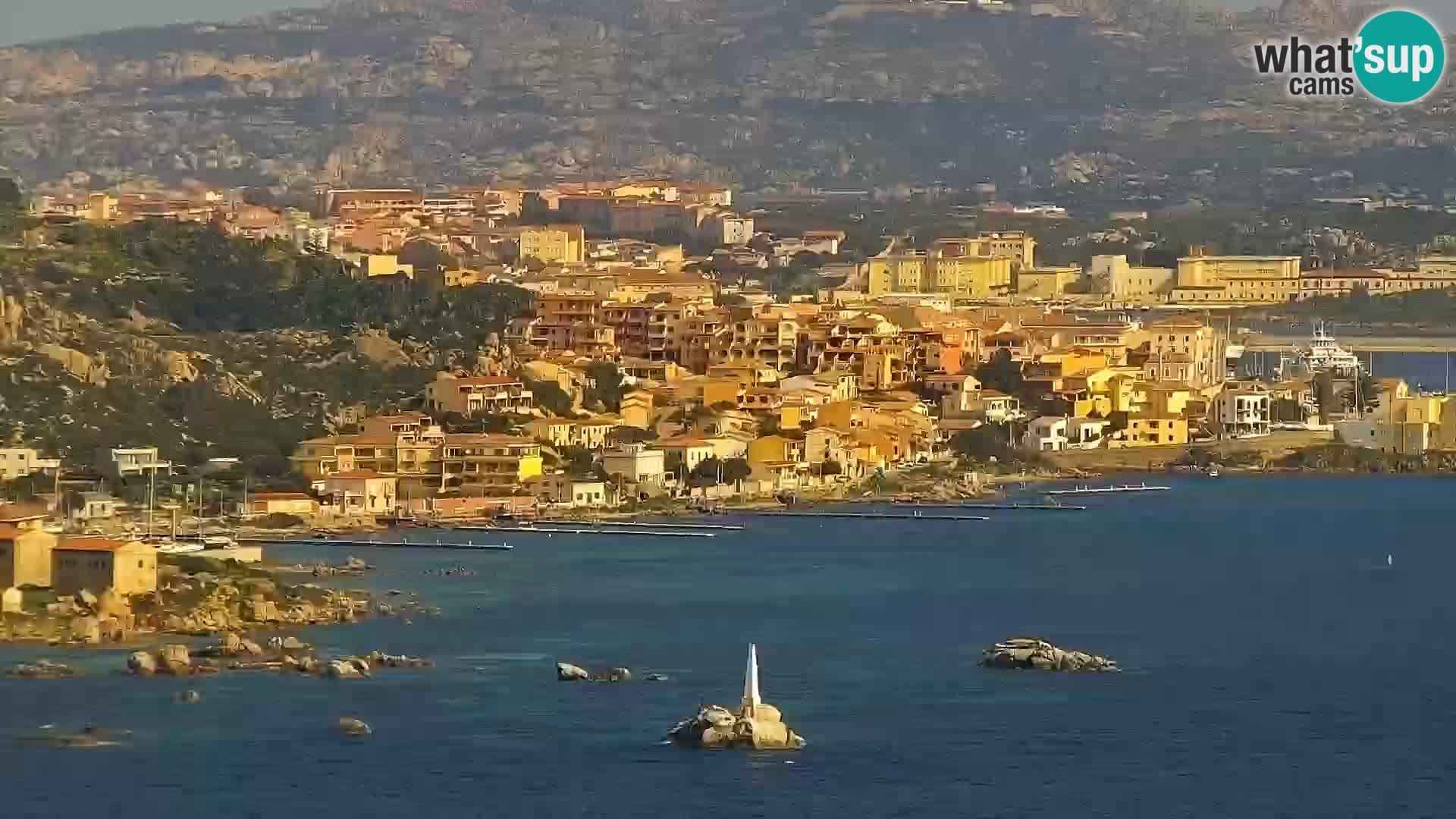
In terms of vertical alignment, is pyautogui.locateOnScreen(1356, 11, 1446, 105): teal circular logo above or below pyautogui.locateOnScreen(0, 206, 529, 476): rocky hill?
above

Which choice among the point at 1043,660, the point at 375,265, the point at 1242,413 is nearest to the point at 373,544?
the point at 1043,660

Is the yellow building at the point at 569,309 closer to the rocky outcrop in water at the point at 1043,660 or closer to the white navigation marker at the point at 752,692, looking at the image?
the rocky outcrop in water at the point at 1043,660

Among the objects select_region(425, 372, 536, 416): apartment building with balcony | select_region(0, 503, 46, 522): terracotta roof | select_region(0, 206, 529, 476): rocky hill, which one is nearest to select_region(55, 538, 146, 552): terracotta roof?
select_region(0, 503, 46, 522): terracotta roof

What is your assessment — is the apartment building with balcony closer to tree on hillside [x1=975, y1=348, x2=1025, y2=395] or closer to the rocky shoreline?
tree on hillside [x1=975, y1=348, x2=1025, y2=395]

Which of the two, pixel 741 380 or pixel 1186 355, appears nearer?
pixel 741 380

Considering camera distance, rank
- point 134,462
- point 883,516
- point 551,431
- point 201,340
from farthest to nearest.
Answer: point 201,340 → point 551,431 → point 883,516 → point 134,462

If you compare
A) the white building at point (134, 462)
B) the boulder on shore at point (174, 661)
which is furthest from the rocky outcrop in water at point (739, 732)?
the white building at point (134, 462)

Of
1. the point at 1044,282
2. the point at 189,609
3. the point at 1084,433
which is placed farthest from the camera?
the point at 1044,282

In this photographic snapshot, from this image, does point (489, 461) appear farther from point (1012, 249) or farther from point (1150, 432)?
point (1012, 249)
